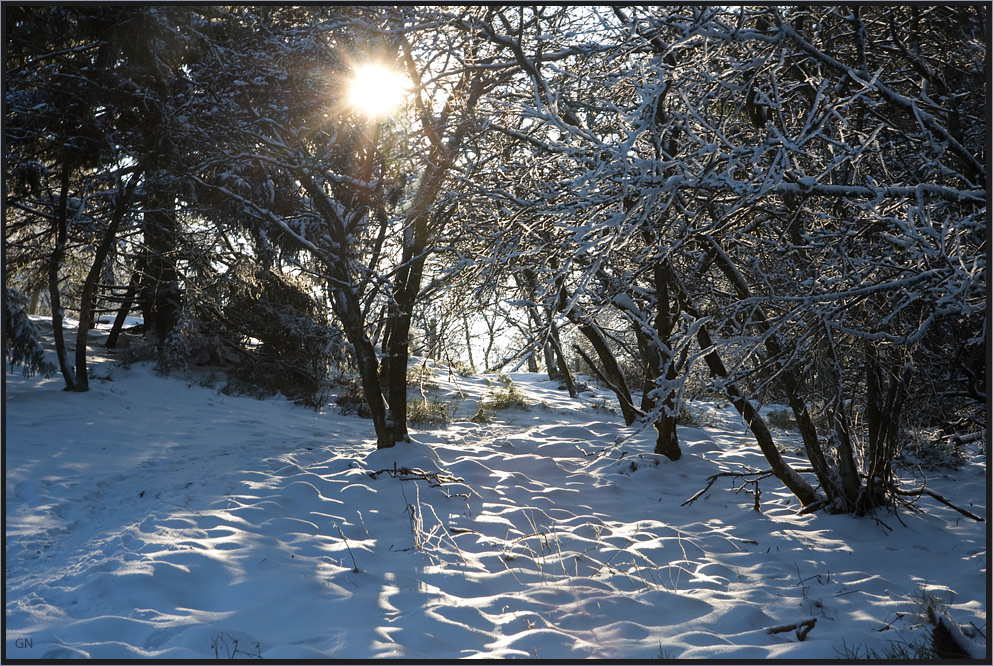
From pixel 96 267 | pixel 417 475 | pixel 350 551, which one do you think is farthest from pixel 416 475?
pixel 96 267

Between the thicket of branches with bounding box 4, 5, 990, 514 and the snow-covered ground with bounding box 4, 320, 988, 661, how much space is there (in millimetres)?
899

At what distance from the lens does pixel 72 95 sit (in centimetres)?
845

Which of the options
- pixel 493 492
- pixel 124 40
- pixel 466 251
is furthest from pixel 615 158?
pixel 124 40

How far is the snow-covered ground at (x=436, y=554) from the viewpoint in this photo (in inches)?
126

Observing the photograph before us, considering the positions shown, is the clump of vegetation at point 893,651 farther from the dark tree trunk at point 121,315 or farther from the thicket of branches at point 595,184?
the dark tree trunk at point 121,315

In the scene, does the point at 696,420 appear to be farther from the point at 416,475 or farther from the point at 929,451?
the point at 416,475

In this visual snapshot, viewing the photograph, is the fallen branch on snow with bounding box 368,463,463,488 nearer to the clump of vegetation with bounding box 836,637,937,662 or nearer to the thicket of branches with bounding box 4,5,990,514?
the thicket of branches with bounding box 4,5,990,514

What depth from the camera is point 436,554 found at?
455 cm

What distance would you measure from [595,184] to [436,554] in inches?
121

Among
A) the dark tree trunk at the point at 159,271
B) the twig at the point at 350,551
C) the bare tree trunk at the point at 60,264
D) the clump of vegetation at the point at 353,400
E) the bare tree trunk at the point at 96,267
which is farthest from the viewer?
the clump of vegetation at the point at 353,400

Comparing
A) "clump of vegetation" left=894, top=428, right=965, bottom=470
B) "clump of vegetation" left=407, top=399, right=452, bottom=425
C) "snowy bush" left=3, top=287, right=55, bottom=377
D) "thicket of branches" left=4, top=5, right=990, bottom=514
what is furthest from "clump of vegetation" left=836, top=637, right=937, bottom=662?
"snowy bush" left=3, top=287, right=55, bottom=377

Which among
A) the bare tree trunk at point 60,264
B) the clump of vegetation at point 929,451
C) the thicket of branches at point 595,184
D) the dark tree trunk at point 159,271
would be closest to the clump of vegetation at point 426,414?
the thicket of branches at point 595,184

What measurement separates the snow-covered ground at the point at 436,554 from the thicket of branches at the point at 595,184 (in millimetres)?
899

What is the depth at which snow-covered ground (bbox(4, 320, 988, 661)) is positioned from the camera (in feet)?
10.5
